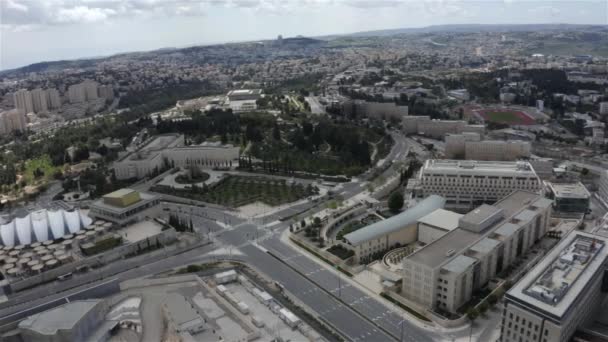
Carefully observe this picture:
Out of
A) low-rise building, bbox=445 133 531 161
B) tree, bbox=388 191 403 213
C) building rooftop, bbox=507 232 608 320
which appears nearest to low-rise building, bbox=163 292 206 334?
building rooftop, bbox=507 232 608 320

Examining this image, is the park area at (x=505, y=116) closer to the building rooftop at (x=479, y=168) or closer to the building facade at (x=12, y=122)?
the building rooftop at (x=479, y=168)

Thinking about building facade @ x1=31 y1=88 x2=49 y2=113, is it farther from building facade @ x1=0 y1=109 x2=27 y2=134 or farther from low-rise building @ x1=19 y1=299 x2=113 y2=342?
low-rise building @ x1=19 y1=299 x2=113 y2=342

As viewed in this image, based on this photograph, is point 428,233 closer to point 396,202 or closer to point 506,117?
point 396,202

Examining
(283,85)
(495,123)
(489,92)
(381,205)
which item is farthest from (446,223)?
(283,85)

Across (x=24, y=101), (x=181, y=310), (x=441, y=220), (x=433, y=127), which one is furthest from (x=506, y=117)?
(x=24, y=101)

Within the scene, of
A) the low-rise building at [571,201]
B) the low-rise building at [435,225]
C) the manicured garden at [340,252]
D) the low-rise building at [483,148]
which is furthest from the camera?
the low-rise building at [483,148]

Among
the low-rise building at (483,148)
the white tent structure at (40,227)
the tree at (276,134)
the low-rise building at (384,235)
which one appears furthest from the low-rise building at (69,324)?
the low-rise building at (483,148)

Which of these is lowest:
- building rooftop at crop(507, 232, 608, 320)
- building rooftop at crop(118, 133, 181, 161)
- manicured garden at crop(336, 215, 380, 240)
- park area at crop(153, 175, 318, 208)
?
manicured garden at crop(336, 215, 380, 240)

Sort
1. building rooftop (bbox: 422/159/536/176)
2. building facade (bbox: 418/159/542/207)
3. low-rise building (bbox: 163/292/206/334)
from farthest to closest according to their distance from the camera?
building rooftop (bbox: 422/159/536/176), building facade (bbox: 418/159/542/207), low-rise building (bbox: 163/292/206/334)

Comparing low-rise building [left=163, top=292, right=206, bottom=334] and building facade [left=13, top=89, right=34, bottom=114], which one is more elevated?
building facade [left=13, top=89, right=34, bottom=114]
